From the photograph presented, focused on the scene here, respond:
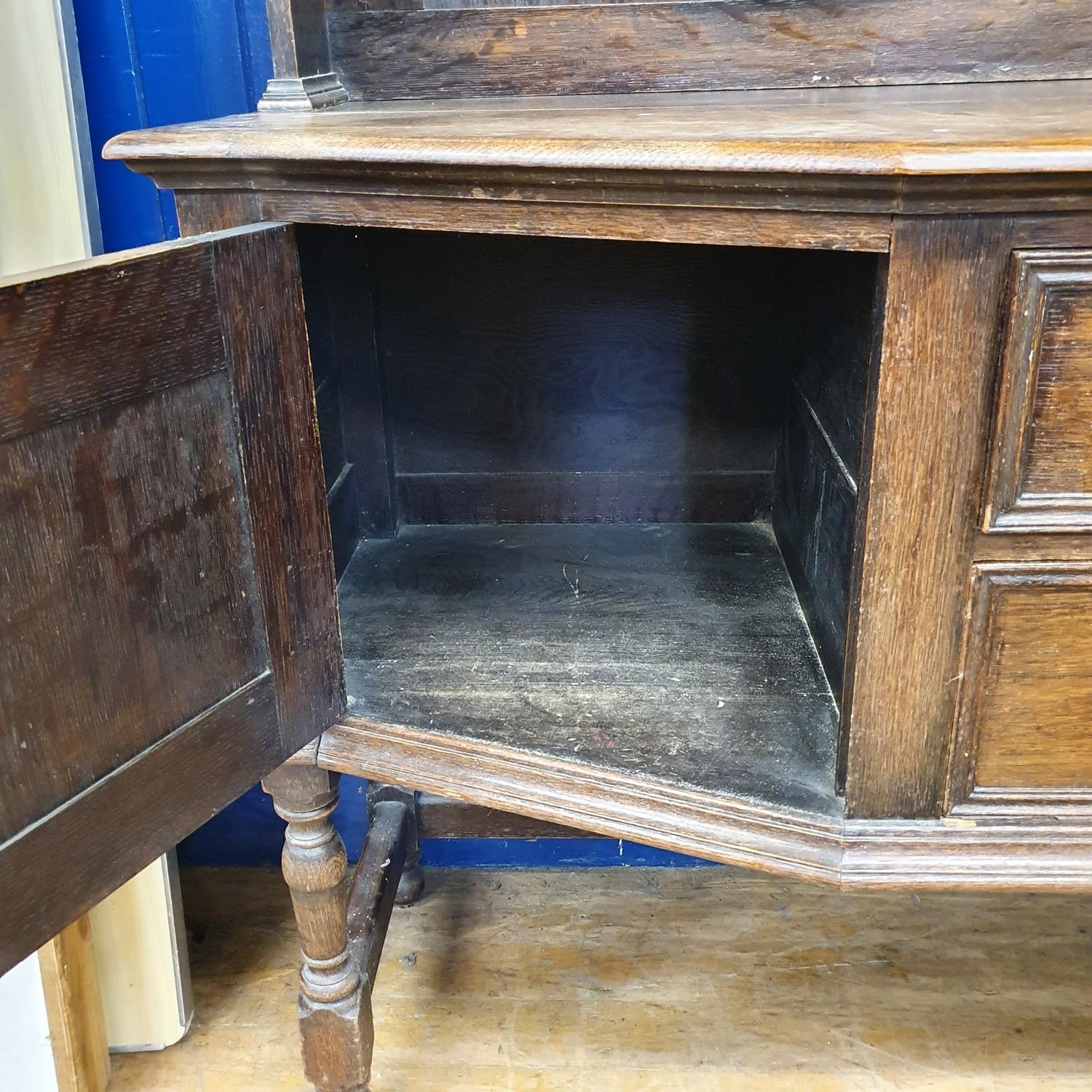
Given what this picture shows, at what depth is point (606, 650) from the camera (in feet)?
3.55

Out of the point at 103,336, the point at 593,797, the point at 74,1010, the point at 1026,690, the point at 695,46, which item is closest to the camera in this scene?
the point at 103,336

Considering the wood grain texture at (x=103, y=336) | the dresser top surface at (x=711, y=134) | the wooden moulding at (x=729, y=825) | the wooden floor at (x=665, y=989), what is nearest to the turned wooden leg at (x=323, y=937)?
the wooden moulding at (x=729, y=825)

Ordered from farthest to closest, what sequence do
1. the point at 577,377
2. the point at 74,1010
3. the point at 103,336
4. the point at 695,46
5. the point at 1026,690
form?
1. the point at 577,377
2. the point at 74,1010
3. the point at 695,46
4. the point at 1026,690
5. the point at 103,336

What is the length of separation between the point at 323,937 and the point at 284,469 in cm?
51

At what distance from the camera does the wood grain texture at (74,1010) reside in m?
1.20

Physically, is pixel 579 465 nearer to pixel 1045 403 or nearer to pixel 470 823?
pixel 470 823

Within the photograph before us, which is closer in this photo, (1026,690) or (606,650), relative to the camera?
Result: (1026,690)

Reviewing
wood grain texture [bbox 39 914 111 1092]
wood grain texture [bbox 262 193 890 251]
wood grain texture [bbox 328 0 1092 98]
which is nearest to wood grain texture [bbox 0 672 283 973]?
wood grain texture [bbox 262 193 890 251]

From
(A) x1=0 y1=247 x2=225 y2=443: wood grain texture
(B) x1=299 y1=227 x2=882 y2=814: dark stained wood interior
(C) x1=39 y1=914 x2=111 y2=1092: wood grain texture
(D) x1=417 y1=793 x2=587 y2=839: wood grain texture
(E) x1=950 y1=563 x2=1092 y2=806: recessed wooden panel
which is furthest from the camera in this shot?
(D) x1=417 y1=793 x2=587 y2=839: wood grain texture

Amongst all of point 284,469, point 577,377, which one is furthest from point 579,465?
point 284,469

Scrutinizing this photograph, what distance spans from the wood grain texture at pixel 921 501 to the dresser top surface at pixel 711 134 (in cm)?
5

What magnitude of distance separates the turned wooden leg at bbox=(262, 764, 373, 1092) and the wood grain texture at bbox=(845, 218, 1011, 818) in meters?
0.49

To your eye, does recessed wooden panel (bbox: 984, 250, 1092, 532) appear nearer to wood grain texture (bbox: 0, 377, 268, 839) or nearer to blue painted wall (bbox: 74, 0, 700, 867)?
wood grain texture (bbox: 0, 377, 268, 839)

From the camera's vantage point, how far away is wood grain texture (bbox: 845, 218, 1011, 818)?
2.14 ft
